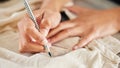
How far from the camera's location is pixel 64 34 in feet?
2.43

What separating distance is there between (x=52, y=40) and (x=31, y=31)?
0.37 ft

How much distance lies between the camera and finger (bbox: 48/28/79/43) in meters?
0.72

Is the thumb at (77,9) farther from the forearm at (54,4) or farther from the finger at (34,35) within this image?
the finger at (34,35)

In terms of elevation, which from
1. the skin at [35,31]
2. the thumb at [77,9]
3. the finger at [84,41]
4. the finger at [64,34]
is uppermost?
the skin at [35,31]

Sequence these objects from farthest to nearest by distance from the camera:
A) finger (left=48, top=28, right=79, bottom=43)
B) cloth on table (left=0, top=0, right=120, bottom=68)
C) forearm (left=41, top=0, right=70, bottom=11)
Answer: forearm (left=41, top=0, right=70, bottom=11) < finger (left=48, top=28, right=79, bottom=43) < cloth on table (left=0, top=0, right=120, bottom=68)

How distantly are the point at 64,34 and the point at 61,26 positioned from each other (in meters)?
0.04

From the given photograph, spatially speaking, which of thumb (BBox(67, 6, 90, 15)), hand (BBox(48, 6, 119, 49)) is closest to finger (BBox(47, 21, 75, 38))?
hand (BBox(48, 6, 119, 49))

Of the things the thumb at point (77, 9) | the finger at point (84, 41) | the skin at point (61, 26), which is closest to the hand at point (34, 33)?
the skin at point (61, 26)

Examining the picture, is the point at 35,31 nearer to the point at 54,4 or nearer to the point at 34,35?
the point at 34,35

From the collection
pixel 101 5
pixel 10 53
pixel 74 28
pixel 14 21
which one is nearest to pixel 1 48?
pixel 10 53

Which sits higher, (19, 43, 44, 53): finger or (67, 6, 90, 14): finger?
(19, 43, 44, 53): finger

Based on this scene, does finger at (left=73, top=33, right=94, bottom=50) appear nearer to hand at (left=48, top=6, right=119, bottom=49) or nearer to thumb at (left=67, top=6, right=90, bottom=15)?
hand at (left=48, top=6, right=119, bottom=49)

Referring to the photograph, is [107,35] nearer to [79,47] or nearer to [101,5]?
[79,47]

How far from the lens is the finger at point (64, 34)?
0.72 m
